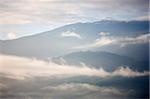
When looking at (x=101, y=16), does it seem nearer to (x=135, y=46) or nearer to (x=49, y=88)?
(x=135, y=46)

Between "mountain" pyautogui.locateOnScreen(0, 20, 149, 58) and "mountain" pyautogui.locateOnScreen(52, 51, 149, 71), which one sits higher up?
"mountain" pyautogui.locateOnScreen(0, 20, 149, 58)

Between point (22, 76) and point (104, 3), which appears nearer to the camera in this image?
point (22, 76)

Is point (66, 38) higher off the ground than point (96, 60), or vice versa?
point (66, 38)

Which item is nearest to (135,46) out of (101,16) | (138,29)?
(138,29)
